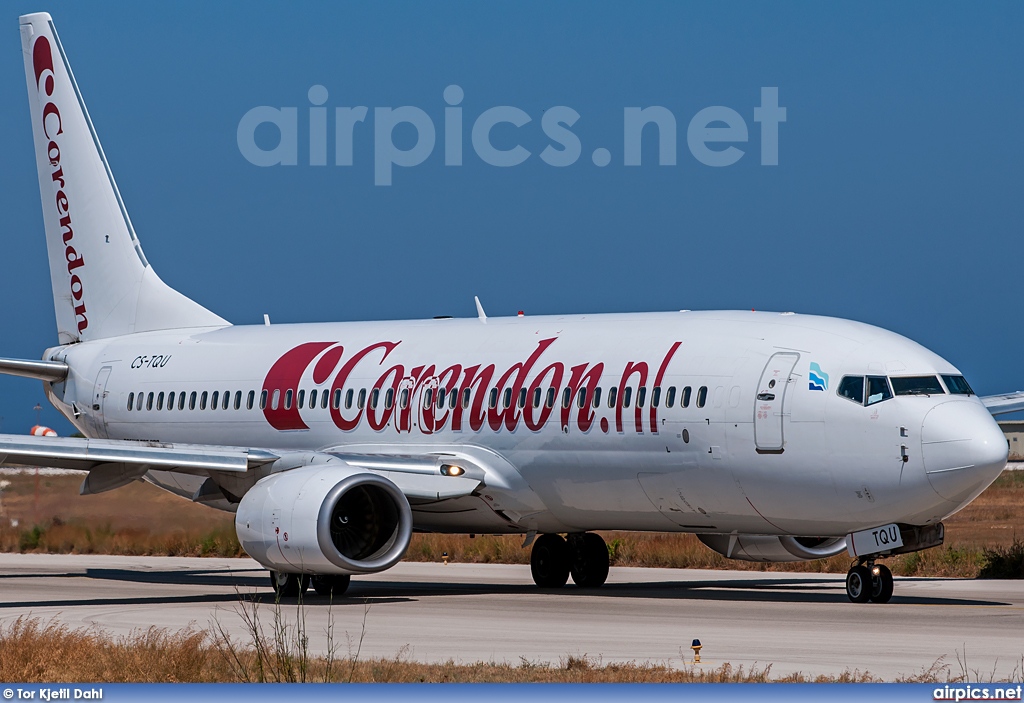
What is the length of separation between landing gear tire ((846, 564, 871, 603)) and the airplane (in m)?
0.03

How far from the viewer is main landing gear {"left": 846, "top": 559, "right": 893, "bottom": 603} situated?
21.7 meters

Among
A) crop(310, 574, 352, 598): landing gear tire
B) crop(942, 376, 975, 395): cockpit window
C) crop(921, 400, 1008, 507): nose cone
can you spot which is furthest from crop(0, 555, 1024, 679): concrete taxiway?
crop(942, 376, 975, 395): cockpit window

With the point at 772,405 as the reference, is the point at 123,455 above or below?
below

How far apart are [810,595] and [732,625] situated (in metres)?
5.60

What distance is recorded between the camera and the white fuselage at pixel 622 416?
20891 mm

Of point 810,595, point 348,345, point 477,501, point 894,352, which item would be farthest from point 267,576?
point 894,352

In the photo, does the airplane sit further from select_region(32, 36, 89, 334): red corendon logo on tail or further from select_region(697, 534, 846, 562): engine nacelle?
select_region(32, 36, 89, 334): red corendon logo on tail

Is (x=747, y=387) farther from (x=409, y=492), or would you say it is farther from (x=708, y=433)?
(x=409, y=492)

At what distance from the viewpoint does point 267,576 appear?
31.5 m

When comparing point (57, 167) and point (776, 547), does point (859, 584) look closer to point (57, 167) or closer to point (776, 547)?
point (776, 547)

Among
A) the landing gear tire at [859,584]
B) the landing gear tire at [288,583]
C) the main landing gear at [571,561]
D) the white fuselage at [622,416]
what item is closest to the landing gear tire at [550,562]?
the main landing gear at [571,561]

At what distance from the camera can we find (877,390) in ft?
69.2

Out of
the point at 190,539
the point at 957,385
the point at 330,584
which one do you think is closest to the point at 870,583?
the point at 957,385

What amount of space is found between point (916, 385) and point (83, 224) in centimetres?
1898
